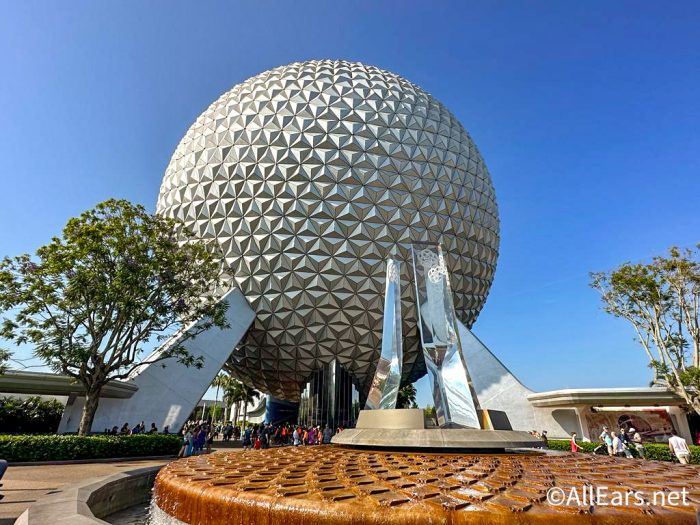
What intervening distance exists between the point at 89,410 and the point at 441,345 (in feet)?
39.4

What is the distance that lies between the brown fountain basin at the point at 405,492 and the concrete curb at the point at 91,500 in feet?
2.61

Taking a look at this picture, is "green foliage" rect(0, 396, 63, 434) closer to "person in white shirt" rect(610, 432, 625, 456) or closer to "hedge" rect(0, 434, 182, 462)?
"hedge" rect(0, 434, 182, 462)

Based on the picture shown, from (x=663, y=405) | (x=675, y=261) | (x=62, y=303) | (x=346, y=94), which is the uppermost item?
(x=346, y=94)

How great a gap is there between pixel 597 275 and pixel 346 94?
15418mm

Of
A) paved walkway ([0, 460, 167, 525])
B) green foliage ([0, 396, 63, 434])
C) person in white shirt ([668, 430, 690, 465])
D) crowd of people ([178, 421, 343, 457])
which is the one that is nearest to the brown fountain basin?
paved walkway ([0, 460, 167, 525])

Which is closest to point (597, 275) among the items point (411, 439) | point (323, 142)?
point (323, 142)

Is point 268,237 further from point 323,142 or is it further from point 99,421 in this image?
point 99,421

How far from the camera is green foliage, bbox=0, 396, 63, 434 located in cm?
1950

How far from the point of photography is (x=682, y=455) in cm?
962

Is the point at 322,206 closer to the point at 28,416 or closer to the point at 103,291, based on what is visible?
the point at 103,291

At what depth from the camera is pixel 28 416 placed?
20.1m

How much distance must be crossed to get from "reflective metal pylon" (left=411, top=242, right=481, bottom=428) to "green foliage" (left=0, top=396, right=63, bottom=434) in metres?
21.6

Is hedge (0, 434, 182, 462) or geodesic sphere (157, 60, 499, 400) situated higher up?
geodesic sphere (157, 60, 499, 400)

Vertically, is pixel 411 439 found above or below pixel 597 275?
below
